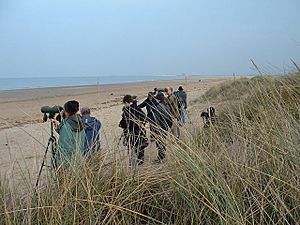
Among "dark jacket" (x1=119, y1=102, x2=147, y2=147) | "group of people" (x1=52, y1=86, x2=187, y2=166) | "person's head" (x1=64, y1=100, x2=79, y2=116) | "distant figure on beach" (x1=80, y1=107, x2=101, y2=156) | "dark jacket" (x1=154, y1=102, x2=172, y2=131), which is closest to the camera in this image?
"group of people" (x1=52, y1=86, x2=187, y2=166)

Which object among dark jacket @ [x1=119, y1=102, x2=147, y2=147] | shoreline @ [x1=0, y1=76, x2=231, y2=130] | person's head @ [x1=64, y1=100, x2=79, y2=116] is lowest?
shoreline @ [x1=0, y1=76, x2=231, y2=130]

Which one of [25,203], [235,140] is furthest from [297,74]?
[25,203]

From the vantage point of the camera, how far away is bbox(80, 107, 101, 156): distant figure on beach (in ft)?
9.28

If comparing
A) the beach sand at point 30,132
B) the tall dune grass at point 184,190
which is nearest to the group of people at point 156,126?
the beach sand at point 30,132

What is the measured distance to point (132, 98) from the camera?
228 inches

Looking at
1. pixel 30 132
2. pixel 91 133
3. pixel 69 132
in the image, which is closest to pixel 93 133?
pixel 69 132

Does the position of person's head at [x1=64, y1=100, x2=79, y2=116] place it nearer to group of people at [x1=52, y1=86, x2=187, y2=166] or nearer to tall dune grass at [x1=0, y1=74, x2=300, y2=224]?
group of people at [x1=52, y1=86, x2=187, y2=166]

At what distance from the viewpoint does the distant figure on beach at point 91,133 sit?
111 inches

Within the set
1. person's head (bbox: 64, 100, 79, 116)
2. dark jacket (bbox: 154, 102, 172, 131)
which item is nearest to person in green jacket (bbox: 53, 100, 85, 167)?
person's head (bbox: 64, 100, 79, 116)

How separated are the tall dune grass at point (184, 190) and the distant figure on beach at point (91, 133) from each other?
27 cm

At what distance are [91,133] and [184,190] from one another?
224 cm

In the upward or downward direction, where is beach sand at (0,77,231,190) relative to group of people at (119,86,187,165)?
downward

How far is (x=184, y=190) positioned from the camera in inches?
82.4

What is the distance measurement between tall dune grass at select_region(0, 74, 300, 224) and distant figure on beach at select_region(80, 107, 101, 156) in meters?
0.27
